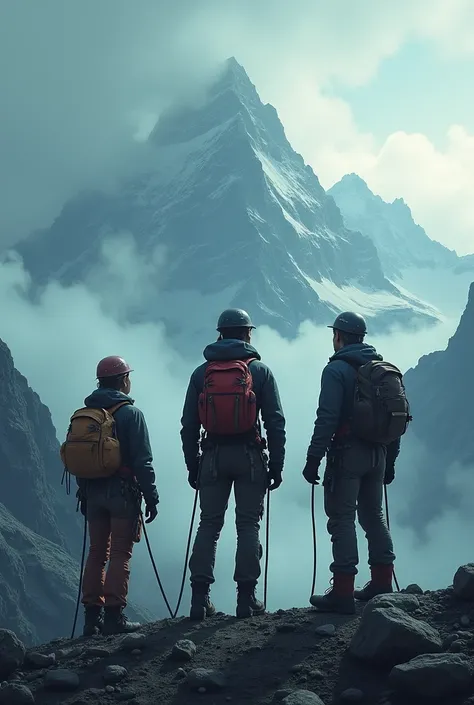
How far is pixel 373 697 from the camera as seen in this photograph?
6926 mm

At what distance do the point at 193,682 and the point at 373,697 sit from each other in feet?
5.38

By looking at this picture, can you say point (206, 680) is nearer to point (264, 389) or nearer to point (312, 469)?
point (312, 469)

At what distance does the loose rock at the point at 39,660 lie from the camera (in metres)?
8.52

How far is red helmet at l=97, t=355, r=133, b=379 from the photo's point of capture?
1088cm

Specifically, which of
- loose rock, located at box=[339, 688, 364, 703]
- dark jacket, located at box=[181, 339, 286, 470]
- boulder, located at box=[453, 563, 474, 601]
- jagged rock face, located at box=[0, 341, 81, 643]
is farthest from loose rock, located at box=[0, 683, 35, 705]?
jagged rock face, located at box=[0, 341, 81, 643]

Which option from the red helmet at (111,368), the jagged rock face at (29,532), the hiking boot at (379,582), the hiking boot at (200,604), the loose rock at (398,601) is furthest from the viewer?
the jagged rock face at (29,532)

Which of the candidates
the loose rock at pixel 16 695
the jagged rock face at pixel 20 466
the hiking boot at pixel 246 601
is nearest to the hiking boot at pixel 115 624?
the hiking boot at pixel 246 601

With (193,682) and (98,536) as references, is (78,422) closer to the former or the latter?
(98,536)

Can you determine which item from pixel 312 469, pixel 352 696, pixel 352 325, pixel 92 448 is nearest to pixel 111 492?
pixel 92 448

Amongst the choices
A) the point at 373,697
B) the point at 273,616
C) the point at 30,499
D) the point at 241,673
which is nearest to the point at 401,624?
the point at 373,697

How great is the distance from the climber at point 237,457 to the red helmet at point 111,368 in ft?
3.77

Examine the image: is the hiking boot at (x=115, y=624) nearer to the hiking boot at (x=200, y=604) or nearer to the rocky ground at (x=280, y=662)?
the rocky ground at (x=280, y=662)

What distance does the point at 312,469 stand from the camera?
9898 mm

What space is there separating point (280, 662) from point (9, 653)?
2.80 metres
